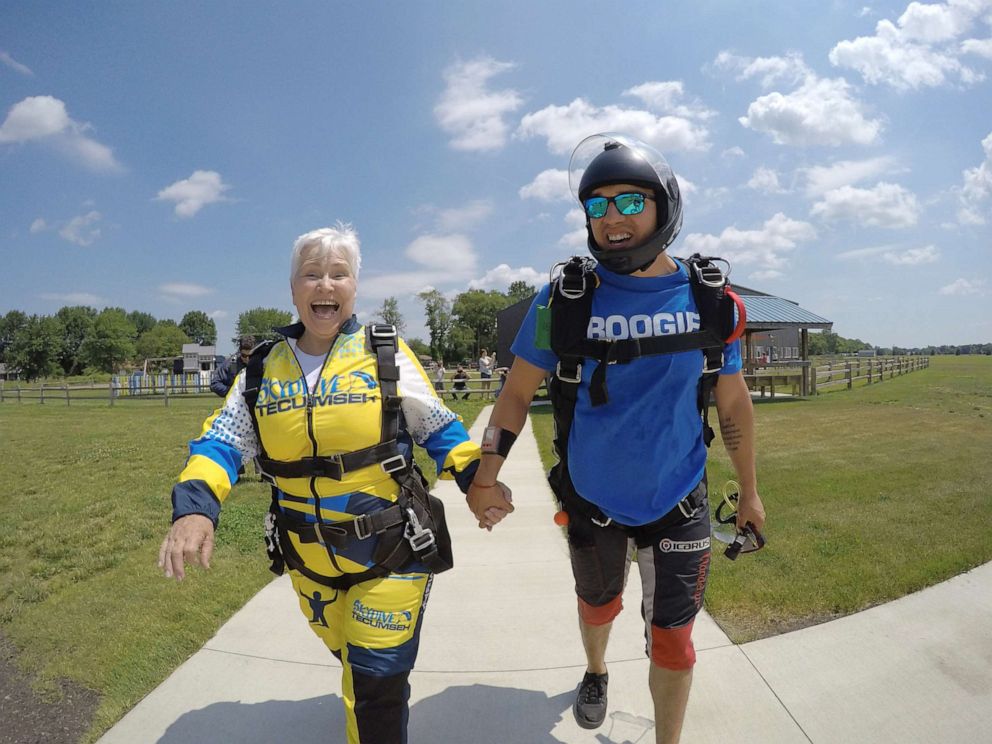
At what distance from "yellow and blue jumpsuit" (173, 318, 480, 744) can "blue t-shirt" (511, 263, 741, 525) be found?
466 mm

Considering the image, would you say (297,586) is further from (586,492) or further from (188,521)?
(586,492)

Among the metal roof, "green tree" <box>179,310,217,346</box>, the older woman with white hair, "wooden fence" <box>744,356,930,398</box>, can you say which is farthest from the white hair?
"green tree" <box>179,310,217,346</box>

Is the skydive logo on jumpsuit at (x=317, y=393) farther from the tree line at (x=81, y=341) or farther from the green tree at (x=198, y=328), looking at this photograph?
the green tree at (x=198, y=328)

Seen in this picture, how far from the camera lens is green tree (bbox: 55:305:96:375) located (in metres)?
93.5

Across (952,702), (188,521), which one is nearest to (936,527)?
(952,702)

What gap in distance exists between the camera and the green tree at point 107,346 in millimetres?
86062

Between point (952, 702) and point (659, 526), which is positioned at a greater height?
point (659, 526)

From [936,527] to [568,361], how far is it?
4388mm

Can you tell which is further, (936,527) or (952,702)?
(936,527)

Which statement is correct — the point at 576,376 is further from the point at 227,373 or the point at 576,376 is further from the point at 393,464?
the point at 227,373

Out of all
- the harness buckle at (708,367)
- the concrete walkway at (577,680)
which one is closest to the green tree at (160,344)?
the concrete walkway at (577,680)

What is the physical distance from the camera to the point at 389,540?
2020 mm

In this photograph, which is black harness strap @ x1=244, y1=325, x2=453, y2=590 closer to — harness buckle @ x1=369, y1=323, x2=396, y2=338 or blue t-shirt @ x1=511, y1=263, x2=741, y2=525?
harness buckle @ x1=369, y1=323, x2=396, y2=338

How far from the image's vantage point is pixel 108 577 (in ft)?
15.0
